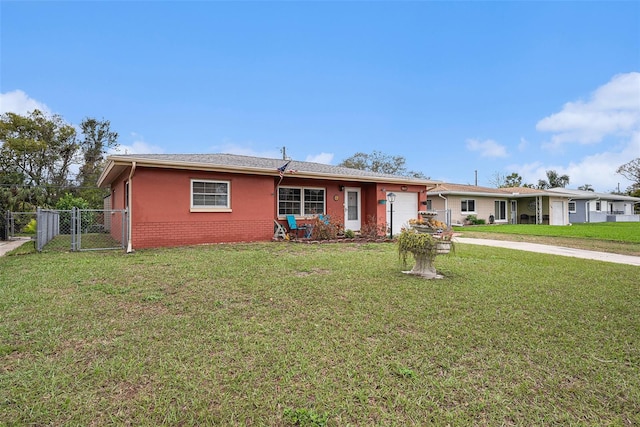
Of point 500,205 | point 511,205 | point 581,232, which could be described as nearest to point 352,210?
point 581,232

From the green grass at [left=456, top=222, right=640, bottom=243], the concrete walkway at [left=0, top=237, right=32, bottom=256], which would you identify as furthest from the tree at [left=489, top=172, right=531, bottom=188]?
the concrete walkway at [left=0, top=237, right=32, bottom=256]

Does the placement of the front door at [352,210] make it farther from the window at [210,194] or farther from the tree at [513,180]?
the tree at [513,180]

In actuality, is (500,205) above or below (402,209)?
above

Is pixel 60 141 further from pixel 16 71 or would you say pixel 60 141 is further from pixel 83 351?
pixel 83 351

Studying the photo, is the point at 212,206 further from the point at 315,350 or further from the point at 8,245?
the point at 315,350

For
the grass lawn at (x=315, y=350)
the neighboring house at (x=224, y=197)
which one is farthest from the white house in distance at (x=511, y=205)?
the grass lawn at (x=315, y=350)

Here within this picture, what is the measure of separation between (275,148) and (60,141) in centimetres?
1559

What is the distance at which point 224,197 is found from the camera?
10.5m

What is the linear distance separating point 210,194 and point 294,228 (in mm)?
3297

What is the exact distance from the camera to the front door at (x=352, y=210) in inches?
538

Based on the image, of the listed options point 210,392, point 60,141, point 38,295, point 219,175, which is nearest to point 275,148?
point 60,141

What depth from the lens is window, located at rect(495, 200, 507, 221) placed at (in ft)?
83.5

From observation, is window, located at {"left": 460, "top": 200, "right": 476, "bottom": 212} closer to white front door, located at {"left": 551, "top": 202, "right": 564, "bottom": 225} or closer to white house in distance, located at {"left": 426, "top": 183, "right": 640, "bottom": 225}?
white house in distance, located at {"left": 426, "top": 183, "right": 640, "bottom": 225}

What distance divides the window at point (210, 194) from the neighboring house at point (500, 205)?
16.0 m
